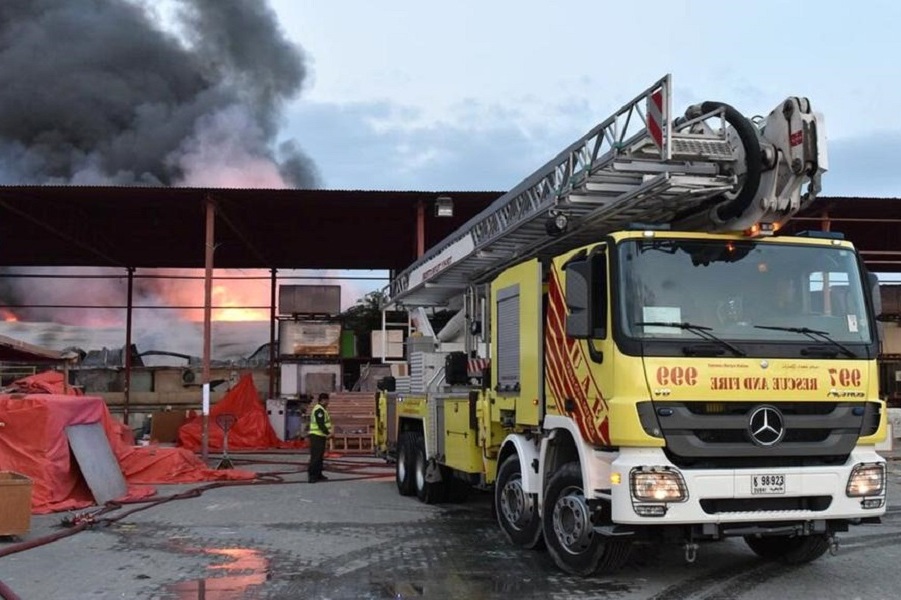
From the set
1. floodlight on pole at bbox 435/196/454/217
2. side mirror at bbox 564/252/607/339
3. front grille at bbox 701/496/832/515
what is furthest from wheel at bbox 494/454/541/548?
floodlight on pole at bbox 435/196/454/217

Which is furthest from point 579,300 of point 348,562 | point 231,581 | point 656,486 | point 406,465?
point 406,465

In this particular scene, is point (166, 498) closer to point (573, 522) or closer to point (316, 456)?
point (316, 456)

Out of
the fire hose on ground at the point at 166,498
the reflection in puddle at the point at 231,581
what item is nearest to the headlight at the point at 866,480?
the reflection in puddle at the point at 231,581

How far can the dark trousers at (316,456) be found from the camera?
45.8 feet

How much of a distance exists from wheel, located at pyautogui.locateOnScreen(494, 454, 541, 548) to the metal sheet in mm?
6057

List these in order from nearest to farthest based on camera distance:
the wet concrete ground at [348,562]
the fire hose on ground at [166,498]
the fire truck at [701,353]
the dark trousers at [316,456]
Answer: the fire truck at [701,353]
the wet concrete ground at [348,562]
the fire hose on ground at [166,498]
the dark trousers at [316,456]

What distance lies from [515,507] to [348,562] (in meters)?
1.55

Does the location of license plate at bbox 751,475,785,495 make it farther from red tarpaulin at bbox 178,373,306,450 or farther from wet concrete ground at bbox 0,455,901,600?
red tarpaulin at bbox 178,373,306,450

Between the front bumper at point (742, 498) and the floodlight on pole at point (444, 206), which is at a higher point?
the floodlight on pole at point (444, 206)

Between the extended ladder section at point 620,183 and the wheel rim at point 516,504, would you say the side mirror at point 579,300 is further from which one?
the wheel rim at point 516,504

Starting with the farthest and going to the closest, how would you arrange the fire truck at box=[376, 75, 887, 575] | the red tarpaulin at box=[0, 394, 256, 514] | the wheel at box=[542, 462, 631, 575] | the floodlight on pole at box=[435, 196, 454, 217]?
the floodlight on pole at box=[435, 196, 454, 217]
the red tarpaulin at box=[0, 394, 256, 514]
the wheel at box=[542, 462, 631, 575]
the fire truck at box=[376, 75, 887, 575]

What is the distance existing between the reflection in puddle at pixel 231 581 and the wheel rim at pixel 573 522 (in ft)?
7.86

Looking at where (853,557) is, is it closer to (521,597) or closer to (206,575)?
(521,597)

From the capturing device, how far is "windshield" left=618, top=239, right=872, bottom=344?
241 inches
